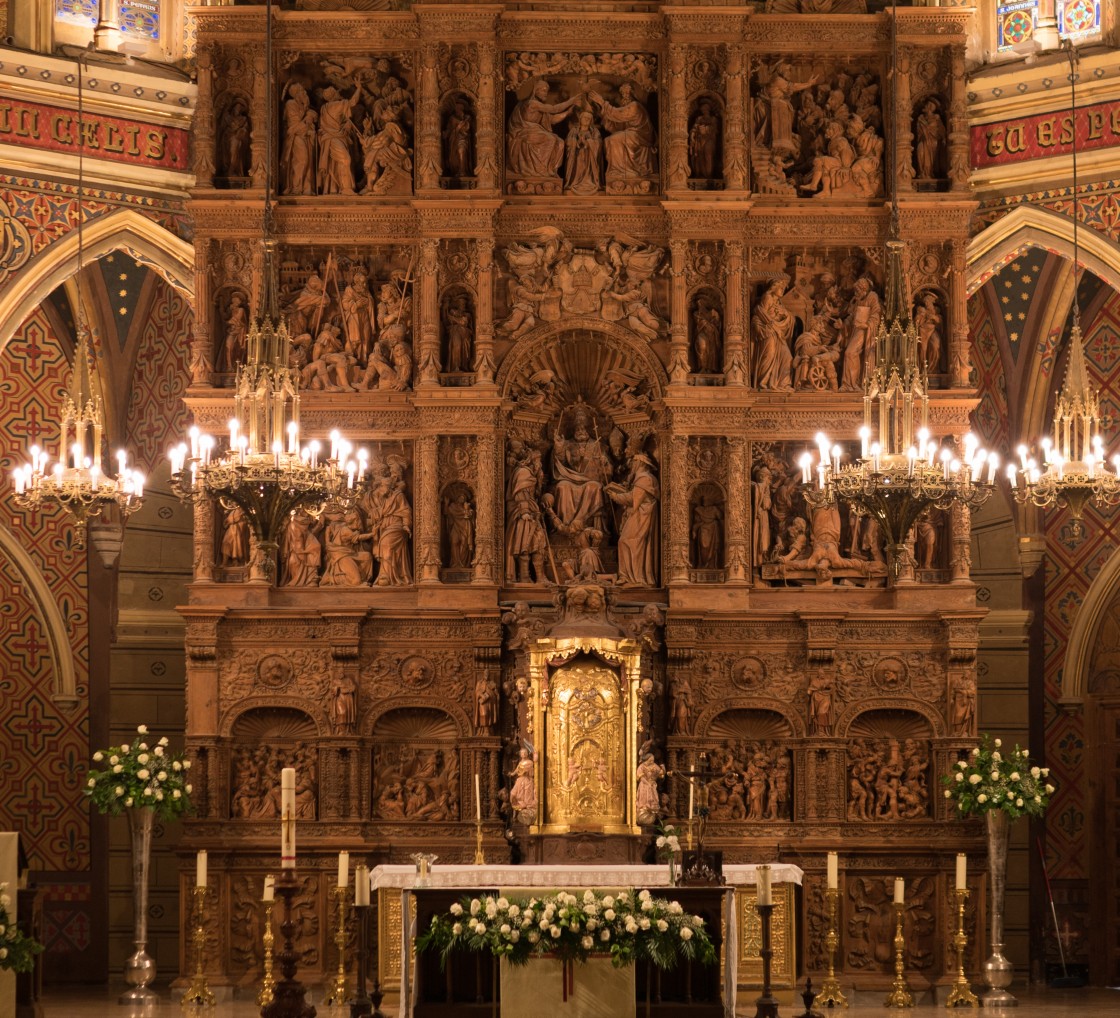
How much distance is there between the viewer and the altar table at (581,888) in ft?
53.7

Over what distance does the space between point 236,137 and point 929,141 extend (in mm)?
7002

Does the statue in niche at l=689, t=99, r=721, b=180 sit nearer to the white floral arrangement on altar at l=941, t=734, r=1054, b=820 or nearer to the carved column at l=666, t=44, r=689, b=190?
the carved column at l=666, t=44, r=689, b=190

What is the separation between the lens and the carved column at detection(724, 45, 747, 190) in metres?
21.0

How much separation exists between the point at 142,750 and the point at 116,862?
3895 millimetres

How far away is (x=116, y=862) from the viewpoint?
76.5 feet

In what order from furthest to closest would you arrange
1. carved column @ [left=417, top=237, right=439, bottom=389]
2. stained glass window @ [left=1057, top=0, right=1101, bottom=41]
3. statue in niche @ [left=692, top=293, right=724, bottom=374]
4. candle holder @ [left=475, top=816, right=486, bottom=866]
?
stained glass window @ [left=1057, top=0, right=1101, bottom=41]
statue in niche @ [left=692, top=293, right=724, bottom=374]
carved column @ [left=417, top=237, right=439, bottom=389]
candle holder @ [left=475, top=816, right=486, bottom=866]

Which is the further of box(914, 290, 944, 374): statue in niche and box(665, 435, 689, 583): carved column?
box(914, 290, 944, 374): statue in niche

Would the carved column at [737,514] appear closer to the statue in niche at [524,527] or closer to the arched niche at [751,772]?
the arched niche at [751,772]

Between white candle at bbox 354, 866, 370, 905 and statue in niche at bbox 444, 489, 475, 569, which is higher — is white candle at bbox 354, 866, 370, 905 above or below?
below

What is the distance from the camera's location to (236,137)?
21.4m

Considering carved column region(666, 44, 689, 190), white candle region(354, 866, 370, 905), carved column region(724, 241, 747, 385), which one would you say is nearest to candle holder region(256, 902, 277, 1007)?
white candle region(354, 866, 370, 905)

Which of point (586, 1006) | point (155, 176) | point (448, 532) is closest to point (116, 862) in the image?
point (448, 532)

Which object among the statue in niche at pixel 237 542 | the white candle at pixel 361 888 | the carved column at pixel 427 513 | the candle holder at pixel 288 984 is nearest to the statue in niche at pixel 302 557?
the statue in niche at pixel 237 542

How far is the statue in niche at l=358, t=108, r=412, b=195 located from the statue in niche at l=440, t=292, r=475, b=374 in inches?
50.7
